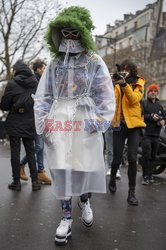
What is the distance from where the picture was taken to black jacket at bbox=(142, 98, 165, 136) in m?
7.18

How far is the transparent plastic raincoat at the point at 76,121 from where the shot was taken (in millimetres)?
3904

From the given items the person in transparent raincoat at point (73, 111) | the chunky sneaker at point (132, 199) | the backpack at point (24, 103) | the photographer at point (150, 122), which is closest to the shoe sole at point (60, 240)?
the person in transparent raincoat at point (73, 111)

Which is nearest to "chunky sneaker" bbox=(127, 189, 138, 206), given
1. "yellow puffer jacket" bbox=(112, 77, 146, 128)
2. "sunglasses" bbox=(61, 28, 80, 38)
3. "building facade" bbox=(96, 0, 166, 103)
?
"yellow puffer jacket" bbox=(112, 77, 146, 128)

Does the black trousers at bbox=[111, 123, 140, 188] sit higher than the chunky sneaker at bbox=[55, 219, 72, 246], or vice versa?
the black trousers at bbox=[111, 123, 140, 188]

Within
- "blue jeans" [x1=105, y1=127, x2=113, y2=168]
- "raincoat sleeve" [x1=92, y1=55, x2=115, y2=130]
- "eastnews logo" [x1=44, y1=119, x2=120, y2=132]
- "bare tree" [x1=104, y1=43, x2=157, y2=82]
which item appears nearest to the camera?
"eastnews logo" [x1=44, y1=119, x2=120, y2=132]

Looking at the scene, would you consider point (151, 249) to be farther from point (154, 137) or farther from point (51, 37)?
point (154, 137)

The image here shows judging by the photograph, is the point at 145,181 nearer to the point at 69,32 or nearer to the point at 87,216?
the point at 87,216

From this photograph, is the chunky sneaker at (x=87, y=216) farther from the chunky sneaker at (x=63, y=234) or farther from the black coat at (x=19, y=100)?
the black coat at (x=19, y=100)

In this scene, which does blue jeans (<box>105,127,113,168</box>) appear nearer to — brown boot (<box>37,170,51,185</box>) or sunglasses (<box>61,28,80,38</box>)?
brown boot (<box>37,170,51,185</box>)

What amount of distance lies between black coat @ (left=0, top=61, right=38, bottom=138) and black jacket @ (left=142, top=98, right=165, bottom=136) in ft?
7.27

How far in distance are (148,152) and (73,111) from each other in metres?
3.59

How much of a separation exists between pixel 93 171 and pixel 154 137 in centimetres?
359

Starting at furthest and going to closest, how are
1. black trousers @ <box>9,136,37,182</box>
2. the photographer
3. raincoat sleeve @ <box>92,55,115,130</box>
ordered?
the photographer, black trousers @ <box>9,136,37,182</box>, raincoat sleeve @ <box>92,55,115,130</box>

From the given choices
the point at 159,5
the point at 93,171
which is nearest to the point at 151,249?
the point at 93,171
